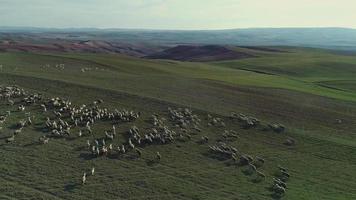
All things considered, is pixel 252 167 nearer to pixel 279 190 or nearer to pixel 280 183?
pixel 280 183

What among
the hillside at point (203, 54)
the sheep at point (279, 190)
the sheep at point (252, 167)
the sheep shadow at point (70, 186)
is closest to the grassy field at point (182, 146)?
the sheep shadow at point (70, 186)

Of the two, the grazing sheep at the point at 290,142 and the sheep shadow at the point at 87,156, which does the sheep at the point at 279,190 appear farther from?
the sheep shadow at the point at 87,156

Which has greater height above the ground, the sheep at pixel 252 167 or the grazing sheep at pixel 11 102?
the grazing sheep at pixel 11 102

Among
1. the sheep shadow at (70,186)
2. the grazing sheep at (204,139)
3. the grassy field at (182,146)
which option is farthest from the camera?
the grazing sheep at (204,139)

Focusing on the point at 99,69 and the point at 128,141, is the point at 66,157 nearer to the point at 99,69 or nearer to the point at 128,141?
the point at 128,141

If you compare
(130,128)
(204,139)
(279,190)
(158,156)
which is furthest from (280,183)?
(130,128)

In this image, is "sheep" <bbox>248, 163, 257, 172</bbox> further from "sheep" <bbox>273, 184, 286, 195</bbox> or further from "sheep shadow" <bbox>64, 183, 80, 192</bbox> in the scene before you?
"sheep shadow" <bbox>64, 183, 80, 192</bbox>
